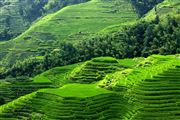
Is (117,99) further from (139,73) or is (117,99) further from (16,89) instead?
(16,89)

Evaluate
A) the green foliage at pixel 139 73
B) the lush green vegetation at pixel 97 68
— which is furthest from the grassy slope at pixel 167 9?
the green foliage at pixel 139 73

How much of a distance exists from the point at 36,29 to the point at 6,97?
53997 mm

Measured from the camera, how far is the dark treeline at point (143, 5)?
12962cm

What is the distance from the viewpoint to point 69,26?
119938mm

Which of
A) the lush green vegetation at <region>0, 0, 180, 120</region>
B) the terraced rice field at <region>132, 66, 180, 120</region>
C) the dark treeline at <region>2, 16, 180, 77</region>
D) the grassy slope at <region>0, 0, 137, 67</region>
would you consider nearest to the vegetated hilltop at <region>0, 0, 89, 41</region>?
the grassy slope at <region>0, 0, 137, 67</region>

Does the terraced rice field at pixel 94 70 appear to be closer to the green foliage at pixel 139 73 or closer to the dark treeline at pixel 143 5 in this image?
the green foliage at pixel 139 73

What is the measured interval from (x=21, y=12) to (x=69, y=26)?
131ft

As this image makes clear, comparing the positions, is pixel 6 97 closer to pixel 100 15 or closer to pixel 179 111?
pixel 179 111

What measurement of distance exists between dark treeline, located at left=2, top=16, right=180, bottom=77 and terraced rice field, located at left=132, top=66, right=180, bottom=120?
29.6 m

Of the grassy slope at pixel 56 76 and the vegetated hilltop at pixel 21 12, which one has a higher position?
the vegetated hilltop at pixel 21 12

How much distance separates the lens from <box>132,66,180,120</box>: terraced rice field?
48812 millimetres

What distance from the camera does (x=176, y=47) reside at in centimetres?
8431

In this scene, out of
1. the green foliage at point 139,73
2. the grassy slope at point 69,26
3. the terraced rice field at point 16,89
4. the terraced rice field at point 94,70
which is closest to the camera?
the green foliage at point 139,73

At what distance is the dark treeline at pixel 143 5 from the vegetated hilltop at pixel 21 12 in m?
29.8
